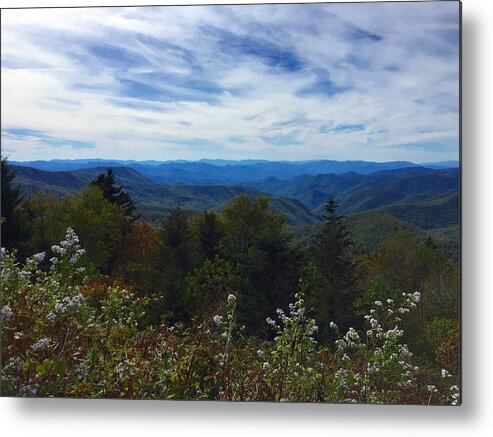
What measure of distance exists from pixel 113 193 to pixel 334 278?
1745mm

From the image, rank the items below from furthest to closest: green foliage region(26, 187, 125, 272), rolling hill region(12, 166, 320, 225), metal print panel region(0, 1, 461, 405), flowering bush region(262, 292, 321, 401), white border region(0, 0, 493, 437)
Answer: green foliage region(26, 187, 125, 272), rolling hill region(12, 166, 320, 225), flowering bush region(262, 292, 321, 401), metal print panel region(0, 1, 461, 405), white border region(0, 0, 493, 437)

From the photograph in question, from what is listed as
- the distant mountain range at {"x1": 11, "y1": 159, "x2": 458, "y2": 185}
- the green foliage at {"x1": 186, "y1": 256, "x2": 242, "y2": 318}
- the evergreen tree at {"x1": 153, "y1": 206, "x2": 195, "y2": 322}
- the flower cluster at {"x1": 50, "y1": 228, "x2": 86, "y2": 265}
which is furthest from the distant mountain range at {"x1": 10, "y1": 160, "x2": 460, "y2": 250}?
the green foliage at {"x1": 186, "y1": 256, "x2": 242, "y2": 318}

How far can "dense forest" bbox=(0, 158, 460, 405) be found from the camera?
5891 millimetres

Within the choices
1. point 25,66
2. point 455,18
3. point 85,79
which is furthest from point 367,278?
point 25,66

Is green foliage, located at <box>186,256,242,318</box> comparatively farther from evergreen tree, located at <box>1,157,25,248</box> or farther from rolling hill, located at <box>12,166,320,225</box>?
evergreen tree, located at <box>1,157,25,248</box>

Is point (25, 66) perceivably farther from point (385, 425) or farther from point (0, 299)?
point (385, 425)

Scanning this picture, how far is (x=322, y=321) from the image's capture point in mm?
5988

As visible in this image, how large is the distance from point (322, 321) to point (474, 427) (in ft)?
4.14

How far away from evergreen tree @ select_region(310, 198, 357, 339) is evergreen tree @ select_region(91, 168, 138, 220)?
1.39 metres

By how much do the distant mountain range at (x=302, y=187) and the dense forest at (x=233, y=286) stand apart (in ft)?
0.04

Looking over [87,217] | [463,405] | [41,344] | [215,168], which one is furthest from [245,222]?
[463,405]

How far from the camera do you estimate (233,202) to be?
618 centimetres

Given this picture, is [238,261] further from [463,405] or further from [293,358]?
[463,405]

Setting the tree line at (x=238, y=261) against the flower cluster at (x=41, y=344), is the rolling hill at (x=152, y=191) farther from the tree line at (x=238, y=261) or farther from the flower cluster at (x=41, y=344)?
the flower cluster at (x=41, y=344)
